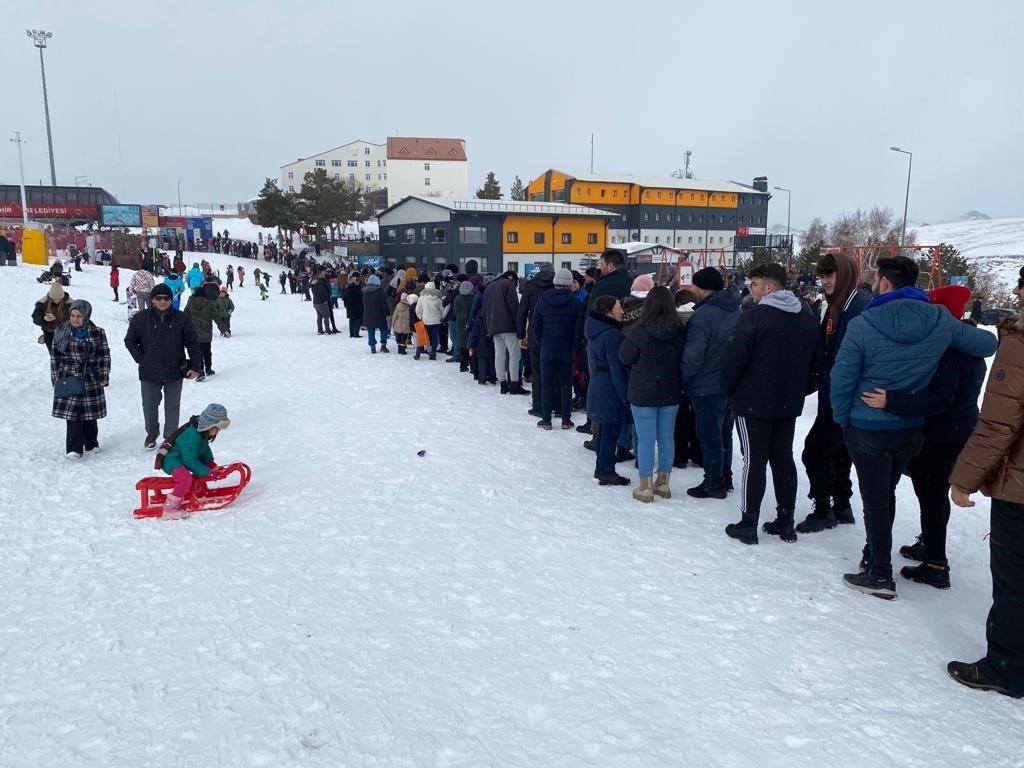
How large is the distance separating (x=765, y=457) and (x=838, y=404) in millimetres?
825

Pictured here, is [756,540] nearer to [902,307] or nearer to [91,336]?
[902,307]

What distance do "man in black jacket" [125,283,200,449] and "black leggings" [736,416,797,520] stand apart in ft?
18.3

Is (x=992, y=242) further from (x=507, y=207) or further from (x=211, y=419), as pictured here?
(x=211, y=419)

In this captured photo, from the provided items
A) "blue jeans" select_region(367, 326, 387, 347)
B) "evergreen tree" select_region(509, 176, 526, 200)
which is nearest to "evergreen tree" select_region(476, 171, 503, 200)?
"evergreen tree" select_region(509, 176, 526, 200)

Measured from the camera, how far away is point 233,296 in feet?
96.5

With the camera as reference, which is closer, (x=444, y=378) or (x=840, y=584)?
(x=840, y=584)

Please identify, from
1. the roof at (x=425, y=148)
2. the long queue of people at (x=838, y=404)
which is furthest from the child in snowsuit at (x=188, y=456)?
the roof at (x=425, y=148)

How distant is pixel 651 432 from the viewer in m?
5.30

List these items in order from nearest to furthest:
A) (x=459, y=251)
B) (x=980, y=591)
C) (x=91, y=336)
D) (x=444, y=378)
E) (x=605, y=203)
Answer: (x=980, y=591)
(x=91, y=336)
(x=444, y=378)
(x=459, y=251)
(x=605, y=203)

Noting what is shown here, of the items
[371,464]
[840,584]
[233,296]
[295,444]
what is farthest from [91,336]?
[233,296]

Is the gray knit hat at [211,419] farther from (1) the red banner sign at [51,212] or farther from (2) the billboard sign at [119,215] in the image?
(1) the red banner sign at [51,212]

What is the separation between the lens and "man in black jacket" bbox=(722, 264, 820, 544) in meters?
4.30

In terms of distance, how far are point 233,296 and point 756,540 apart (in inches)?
1136

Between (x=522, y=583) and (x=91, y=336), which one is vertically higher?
(x=91, y=336)
